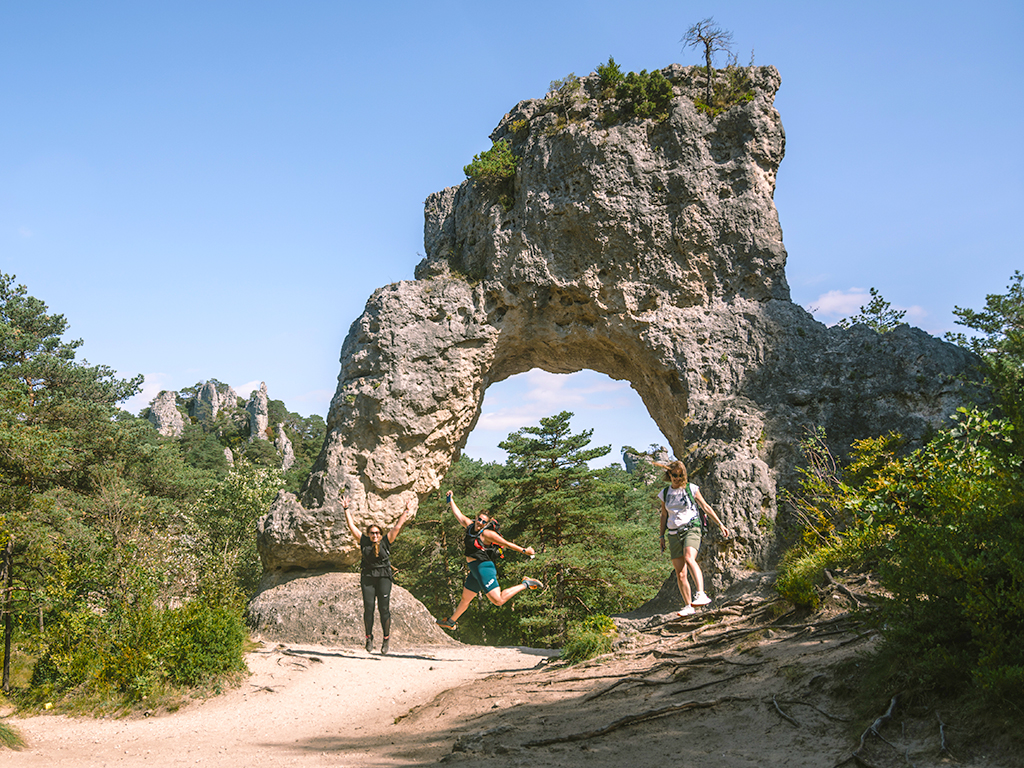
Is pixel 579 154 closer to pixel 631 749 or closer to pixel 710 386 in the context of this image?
pixel 710 386

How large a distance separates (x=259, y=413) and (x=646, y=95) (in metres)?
49.8

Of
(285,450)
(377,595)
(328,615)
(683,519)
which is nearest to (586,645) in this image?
(683,519)

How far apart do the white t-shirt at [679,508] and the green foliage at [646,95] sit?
362 inches

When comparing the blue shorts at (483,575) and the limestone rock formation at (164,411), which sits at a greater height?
the limestone rock formation at (164,411)

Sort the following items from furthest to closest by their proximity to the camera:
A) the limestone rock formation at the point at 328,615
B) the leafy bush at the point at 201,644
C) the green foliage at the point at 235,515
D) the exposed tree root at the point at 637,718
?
the green foliage at the point at 235,515, the limestone rock formation at the point at 328,615, the leafy bush at the point at 201,644, the exposed tree root at the point at 637,718

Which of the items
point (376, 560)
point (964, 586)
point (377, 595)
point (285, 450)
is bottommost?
point (377, 595)

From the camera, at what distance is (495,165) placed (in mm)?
13523

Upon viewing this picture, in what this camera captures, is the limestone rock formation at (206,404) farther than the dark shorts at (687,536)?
Yes

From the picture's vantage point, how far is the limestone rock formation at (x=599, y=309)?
1216 centimetres

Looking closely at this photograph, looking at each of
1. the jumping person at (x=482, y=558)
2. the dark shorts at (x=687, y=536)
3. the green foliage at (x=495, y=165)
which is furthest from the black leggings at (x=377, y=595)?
the green foliage at (x=495, y=165)

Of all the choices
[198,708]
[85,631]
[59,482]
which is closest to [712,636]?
[198,708]

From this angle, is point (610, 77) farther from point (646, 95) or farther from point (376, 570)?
point (376, 570)

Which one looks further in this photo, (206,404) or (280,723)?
(206,404)

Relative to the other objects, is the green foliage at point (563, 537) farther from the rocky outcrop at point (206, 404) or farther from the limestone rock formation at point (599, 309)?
the rocky outcrop at point (206, 404)
